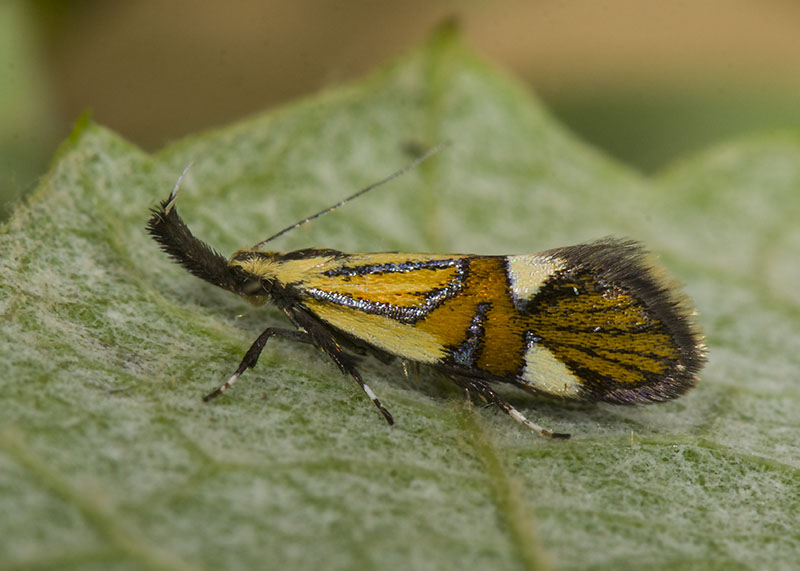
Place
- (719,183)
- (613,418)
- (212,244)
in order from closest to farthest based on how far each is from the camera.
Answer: (613,418), (212,244), (719,183)

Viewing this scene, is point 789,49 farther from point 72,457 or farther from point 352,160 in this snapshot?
point 72,457

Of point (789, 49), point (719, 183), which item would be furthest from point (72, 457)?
point (789, 49)

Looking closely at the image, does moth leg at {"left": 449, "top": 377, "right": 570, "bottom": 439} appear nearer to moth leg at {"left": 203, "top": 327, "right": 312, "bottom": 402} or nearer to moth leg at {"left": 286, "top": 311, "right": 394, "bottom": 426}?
moth leg at {"left": 286, "top": 311, "right": 394, "bottom": 426}

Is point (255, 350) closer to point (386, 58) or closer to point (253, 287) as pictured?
point (253, 287)

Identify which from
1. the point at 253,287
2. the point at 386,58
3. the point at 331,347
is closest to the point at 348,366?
the point at 331,347

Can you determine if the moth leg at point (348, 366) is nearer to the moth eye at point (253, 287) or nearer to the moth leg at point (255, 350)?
the moth leg at point (255, 350)
